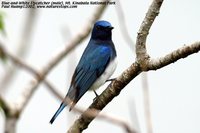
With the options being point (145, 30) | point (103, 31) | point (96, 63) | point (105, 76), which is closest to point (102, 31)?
point (103, 31)

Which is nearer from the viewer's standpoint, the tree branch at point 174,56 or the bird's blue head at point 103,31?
the tree branch at point 174,56

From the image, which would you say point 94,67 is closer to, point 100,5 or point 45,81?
point 100,5

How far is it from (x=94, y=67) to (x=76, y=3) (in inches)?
64.6

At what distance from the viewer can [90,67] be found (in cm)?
596

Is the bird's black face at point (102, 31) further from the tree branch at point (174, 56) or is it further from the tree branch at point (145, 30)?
the tree branch at point (174, 56)

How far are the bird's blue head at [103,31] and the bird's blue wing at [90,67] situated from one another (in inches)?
7.4

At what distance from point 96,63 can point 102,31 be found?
54 centimetres

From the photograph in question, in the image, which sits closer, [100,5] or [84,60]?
[100,5]

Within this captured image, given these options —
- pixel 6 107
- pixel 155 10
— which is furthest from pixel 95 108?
pixel 6 107

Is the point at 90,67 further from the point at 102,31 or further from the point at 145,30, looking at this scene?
the point at 145,30

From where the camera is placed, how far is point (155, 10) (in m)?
3.20

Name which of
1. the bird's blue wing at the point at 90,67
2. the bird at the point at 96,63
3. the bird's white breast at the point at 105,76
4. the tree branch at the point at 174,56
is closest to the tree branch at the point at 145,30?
the tree branch at the point at 174,56

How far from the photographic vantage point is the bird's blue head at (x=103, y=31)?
631 cm

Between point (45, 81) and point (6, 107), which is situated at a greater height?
point (45, 81)
